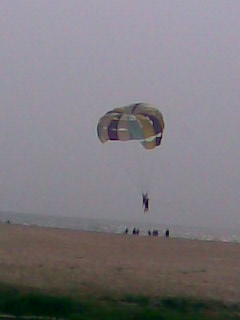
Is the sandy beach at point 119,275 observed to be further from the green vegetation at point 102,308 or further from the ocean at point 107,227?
the ocean at point 107,227

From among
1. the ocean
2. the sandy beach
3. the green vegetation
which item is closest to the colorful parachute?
the sandy beach

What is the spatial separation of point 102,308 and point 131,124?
817 centimetres

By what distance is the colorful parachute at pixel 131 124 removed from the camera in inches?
639

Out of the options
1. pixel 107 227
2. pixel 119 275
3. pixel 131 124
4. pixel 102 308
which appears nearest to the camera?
pixel 102 308

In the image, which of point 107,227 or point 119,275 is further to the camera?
point 107,227

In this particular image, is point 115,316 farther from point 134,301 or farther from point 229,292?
point 229,292

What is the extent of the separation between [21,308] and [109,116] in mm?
8531

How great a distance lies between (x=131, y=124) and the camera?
53.4 ft

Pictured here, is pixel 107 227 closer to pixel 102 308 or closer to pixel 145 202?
pixel 145 202

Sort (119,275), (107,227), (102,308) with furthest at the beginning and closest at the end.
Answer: (107,227)
(119,275)
(102,308)

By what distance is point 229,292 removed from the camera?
525 inches

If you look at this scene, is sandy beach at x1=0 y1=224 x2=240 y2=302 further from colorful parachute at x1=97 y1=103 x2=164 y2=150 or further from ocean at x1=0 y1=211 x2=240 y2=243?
ocean at x1=0 y1=211 x2=240 y2=243

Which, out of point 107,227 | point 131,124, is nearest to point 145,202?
point 131,124

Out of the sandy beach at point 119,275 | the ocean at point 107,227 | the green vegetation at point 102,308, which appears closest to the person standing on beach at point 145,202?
the sandy beach at point 119,275
